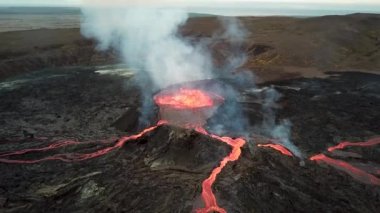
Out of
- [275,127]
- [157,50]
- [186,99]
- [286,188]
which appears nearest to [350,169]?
[286,188]

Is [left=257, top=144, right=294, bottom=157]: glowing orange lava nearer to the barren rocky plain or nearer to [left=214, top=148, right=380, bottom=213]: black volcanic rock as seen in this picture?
the barren rocky plain

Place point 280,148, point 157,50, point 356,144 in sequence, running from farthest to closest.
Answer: point 157,50
point 356,144
point 280,148

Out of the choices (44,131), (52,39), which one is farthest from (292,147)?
(52,39)

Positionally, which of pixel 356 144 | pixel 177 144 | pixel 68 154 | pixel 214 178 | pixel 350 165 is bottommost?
pixel 68 154

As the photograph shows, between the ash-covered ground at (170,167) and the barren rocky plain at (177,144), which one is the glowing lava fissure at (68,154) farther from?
the ash-covered ground at (170,167)

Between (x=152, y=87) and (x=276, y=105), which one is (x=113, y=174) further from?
(x=152, y=87)

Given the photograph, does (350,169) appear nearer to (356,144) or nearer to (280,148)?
(280,148)

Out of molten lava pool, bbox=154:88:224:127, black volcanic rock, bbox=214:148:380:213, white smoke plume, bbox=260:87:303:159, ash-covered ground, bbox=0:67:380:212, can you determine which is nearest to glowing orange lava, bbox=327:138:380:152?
ash-covered ground, bbox=0:67:380:212
